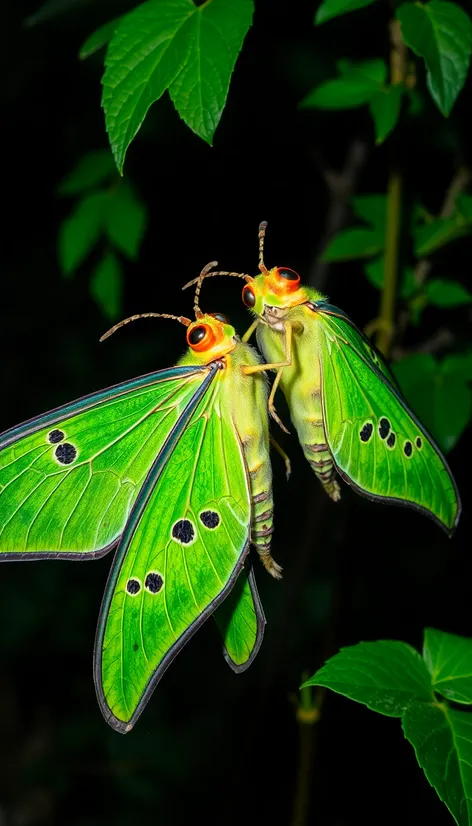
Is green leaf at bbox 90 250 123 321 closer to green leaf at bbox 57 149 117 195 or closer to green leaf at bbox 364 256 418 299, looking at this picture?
green leaf at bbox 57 149 117 195

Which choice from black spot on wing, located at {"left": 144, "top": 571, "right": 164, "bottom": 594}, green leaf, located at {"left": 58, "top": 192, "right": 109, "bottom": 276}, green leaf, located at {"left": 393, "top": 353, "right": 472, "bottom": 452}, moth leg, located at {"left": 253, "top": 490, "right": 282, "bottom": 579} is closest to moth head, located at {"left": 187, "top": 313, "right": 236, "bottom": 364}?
moth leg, located at {"left": 253, "top": 490, "right": 282, "bottom": 579}

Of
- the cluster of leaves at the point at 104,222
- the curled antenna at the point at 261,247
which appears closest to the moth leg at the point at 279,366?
the curled antenna at the point at 261,247

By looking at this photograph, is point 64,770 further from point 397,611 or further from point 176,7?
point 176,7

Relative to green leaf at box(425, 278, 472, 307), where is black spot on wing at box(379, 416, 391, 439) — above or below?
below

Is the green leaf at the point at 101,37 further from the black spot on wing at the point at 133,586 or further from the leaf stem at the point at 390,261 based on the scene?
the black spot on wing at the point at 133,586

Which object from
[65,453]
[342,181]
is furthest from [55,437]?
[342,181]

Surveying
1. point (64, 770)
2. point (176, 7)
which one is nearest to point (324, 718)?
point (176, 7)
